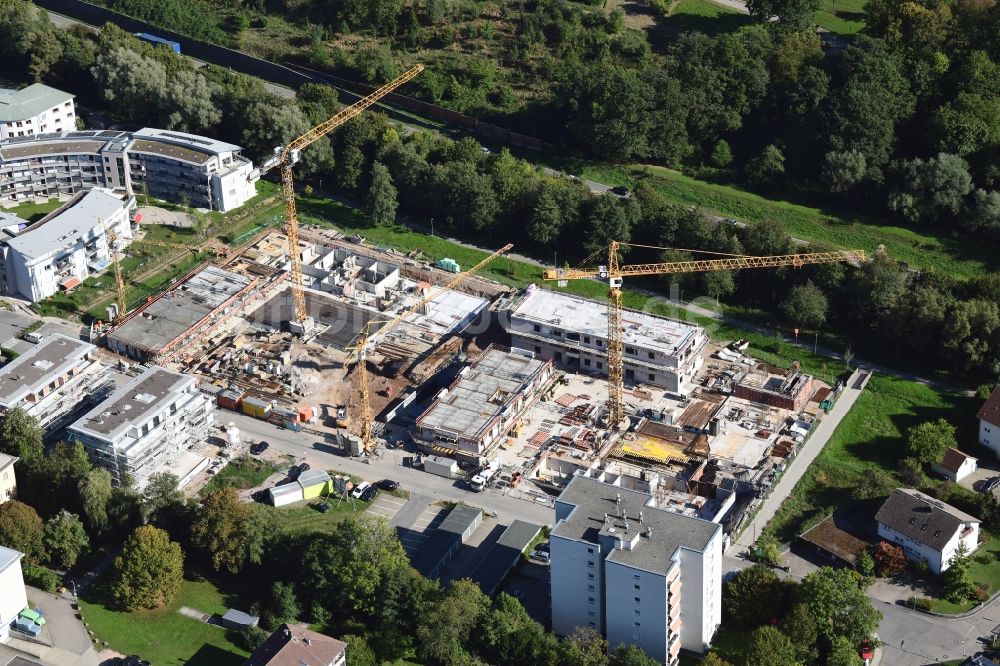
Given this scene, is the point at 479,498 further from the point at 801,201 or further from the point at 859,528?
the point at 801,201

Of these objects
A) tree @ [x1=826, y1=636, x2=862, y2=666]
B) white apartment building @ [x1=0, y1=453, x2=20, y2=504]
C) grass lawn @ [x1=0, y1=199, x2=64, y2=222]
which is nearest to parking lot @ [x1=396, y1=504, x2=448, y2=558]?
white apartment building @ [x1=0, y1=453, x2=20, y2=504]

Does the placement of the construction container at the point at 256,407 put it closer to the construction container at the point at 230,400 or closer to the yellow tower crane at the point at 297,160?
the construction container at the point at 230,400

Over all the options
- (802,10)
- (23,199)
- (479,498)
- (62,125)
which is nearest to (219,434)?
(479,498)

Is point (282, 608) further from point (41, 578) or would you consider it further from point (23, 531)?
point (23, 531)

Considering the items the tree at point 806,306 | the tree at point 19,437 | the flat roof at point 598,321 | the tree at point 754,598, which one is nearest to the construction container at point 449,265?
the flat roof at point 598,321

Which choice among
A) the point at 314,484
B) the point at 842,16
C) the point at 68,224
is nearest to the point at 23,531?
the point at 314,484

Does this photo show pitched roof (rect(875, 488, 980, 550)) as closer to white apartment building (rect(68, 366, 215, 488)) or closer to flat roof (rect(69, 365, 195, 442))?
white apartment building (rect(68, 366, 215, 488))
